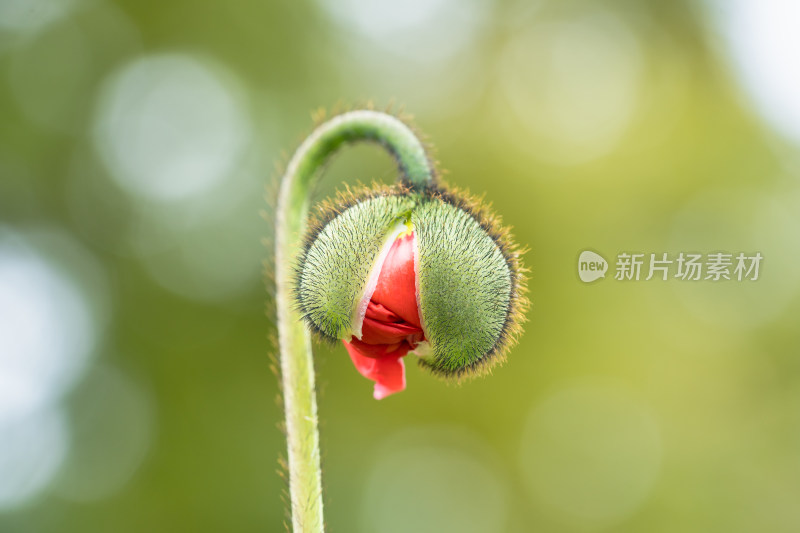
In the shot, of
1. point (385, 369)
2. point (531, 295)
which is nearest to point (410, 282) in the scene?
point (385, 369)

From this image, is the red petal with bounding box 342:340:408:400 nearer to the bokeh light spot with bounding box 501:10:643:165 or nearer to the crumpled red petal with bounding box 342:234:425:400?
the crumpled red petal with bounding box 342:234:425:400

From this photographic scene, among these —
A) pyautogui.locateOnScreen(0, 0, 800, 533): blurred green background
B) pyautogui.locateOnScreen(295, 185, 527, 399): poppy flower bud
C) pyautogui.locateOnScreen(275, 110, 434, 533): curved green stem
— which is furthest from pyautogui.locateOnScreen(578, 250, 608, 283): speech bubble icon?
pyautogui.locateOnScreen(0, 0, 800, 533): blurred green background

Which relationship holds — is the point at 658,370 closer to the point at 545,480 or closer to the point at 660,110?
the point at 545,480

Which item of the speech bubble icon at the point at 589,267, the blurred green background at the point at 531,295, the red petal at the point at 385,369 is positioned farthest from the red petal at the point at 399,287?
the blurred green background at the point at 531,295

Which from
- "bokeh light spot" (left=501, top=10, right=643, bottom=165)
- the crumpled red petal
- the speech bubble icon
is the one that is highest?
"bokeh light spot" (left=501, top=10, right=643, bottom=165)

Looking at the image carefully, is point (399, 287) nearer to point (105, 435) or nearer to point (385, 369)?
point (385, 369)

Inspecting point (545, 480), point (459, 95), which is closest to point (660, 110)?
point (459, 95)
